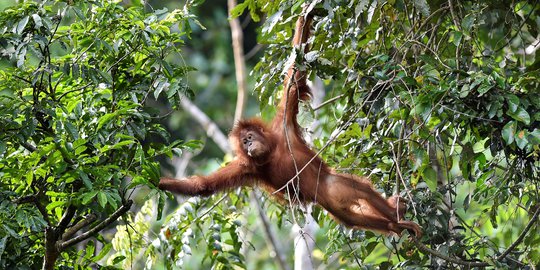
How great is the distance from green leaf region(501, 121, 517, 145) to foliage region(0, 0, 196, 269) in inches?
63.9

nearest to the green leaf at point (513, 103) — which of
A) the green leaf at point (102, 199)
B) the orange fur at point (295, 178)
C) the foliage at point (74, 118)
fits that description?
the orange fur at point (295, 178)

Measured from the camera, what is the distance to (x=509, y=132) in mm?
4289

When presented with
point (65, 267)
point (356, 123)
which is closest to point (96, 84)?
point (65, 267)

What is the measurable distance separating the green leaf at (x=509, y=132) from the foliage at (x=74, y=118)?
1.62m

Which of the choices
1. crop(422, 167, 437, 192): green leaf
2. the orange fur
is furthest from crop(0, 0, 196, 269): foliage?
crop(422, 167, 437, 192): green leaf

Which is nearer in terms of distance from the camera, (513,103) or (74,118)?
(513,103)

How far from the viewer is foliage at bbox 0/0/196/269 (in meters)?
4.16

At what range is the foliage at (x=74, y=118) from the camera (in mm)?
4164

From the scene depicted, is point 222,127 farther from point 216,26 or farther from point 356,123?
point 356,123

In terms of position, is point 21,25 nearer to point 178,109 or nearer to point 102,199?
point 102,199

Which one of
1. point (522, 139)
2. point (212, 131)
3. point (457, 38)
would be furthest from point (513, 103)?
point (212, 131)

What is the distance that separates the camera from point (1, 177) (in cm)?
423

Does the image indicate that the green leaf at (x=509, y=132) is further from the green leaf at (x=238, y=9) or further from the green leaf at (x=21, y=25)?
the green leaf at (x=21, y=25)

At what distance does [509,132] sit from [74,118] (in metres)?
2.18
